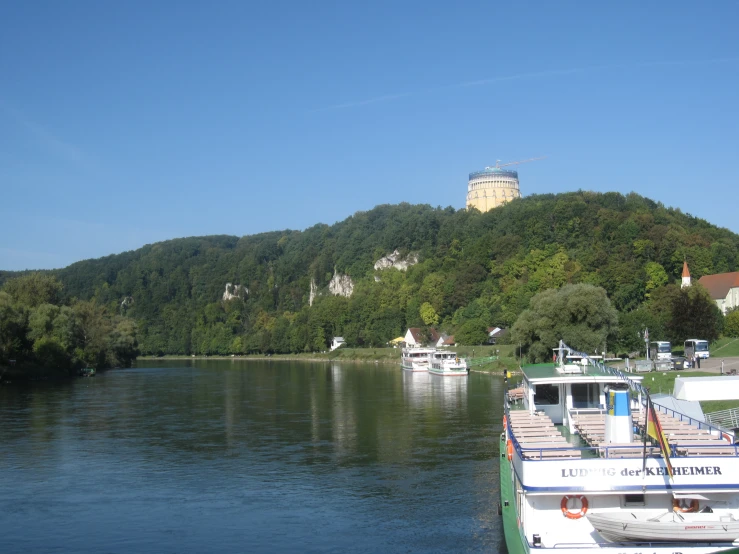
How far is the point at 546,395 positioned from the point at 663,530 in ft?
33.9

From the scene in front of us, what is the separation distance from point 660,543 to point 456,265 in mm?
143618

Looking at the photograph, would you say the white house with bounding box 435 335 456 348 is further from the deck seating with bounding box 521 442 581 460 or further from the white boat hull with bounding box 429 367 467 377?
the deck seating with bounding box 521 442 581 460

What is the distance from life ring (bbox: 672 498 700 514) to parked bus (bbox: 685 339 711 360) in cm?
5816

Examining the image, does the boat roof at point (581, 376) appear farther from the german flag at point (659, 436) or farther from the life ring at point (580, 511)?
→ the life ring at point (580, 511)

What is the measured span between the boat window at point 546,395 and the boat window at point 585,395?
1.79 m

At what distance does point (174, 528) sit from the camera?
25.4 metres

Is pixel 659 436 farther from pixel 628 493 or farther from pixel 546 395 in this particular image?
pixel 546 395

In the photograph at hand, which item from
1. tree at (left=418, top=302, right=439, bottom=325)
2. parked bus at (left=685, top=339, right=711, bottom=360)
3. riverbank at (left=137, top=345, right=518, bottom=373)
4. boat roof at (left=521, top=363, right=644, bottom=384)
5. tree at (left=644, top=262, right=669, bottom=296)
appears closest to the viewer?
boat roof at (left=521, top=363, right=644, bottom=384)

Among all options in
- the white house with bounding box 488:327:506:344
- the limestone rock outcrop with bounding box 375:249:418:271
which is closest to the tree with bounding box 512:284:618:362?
the white house with bounding box 488:327:506:344

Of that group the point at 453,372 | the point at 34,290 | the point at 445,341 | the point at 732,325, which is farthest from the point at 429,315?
the point at 34,290

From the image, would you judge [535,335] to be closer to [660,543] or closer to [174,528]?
[174,528]

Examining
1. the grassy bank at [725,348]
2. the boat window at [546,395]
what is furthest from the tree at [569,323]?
the boat window at [546,395]

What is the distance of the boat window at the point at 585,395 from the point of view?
2361 centimetres

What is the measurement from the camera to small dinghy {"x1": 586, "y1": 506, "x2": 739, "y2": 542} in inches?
603
